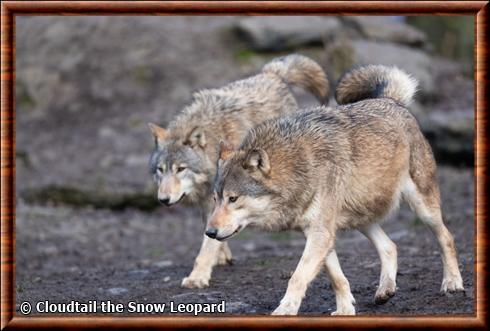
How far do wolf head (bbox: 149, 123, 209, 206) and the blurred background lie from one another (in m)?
1.07

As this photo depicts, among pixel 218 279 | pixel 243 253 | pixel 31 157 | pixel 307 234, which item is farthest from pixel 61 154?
pixel 307 234

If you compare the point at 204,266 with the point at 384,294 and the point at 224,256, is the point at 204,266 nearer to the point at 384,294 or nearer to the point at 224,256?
the point at 224,256

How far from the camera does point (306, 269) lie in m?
6.64

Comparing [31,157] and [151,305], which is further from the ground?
[31,157]

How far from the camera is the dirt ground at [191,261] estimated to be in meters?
7.77

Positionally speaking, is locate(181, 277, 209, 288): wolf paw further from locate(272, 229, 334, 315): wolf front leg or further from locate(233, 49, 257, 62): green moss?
locate(233, 49, 257, 62): green moss

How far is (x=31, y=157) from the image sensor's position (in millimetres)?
18047

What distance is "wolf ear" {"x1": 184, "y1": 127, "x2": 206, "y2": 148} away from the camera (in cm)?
952

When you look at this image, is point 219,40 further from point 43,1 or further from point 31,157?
point 43,1

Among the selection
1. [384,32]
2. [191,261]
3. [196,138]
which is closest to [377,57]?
[384,32]

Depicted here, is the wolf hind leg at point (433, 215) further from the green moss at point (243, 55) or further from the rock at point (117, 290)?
the green moss at point (243, 55)

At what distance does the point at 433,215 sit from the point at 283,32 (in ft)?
43.7

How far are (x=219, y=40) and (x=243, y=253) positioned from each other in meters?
10.9

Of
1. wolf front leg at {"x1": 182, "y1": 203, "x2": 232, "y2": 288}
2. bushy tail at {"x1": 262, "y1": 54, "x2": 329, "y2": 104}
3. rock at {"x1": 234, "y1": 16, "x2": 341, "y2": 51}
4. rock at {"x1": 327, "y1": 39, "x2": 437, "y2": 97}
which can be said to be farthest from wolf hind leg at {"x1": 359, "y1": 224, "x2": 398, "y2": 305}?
rock at {"x1": 234, "y1": 16, "x2": 341, "y2": 51}
